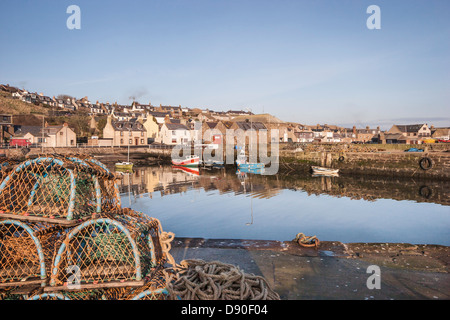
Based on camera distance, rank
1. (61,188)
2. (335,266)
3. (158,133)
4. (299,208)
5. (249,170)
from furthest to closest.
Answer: (158,133) → (249,170) → (299,208) → (335,266) → (61,188)

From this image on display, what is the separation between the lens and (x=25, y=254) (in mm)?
4812

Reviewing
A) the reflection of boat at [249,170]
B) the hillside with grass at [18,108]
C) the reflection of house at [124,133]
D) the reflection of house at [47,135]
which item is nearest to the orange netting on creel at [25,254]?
the reflection of boat at [249,170]

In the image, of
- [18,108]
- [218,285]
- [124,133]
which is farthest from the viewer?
[18,108]

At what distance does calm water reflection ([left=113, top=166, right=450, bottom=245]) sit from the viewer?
14.0 m

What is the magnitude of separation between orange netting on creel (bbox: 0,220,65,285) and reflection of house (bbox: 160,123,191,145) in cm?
6500

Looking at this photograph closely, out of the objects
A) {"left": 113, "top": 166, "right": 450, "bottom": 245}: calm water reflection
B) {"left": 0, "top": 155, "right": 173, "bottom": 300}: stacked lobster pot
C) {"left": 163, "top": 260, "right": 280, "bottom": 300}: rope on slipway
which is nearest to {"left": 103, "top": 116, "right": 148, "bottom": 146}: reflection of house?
{"left": 113, "top": 166, "right": 450, "bottom": 245}: calm water reflection

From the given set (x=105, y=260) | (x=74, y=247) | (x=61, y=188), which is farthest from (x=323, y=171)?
(x=74, y=247)

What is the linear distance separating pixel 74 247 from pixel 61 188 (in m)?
1.18

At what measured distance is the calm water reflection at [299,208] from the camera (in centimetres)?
1402

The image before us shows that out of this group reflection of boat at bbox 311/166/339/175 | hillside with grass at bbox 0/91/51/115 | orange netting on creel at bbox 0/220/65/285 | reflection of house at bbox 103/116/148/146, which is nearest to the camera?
orange netting on creel at bbox 0/220/65/285

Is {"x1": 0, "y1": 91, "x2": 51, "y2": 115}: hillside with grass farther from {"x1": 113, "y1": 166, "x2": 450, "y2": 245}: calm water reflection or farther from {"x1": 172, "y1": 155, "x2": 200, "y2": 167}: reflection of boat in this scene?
{"x1": 113, "y1": 166, "x2": 450, "y2": 245}: calm water reflection

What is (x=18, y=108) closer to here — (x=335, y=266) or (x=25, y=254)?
(x=25, y=254)

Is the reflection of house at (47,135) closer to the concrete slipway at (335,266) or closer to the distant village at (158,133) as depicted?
the distant village at (158,133)

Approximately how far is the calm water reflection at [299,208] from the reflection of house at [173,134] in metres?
38.6
